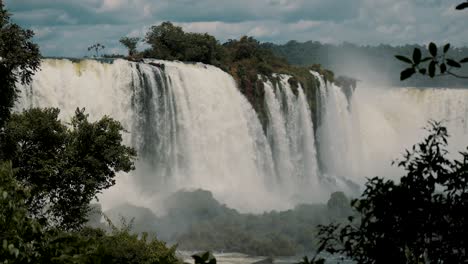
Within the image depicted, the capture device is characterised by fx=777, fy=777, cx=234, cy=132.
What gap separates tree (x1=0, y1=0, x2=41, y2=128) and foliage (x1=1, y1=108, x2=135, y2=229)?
0.93 m

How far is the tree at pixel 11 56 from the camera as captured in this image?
15016 mm

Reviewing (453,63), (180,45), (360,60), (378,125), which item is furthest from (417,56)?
(360,60)

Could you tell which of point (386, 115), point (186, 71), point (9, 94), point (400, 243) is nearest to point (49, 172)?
point (9, 94)

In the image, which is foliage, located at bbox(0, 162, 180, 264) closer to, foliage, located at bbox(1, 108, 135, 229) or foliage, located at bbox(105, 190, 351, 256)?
foliage, located at bbox(1, 108, 135, 229)

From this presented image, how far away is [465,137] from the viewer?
54.3m

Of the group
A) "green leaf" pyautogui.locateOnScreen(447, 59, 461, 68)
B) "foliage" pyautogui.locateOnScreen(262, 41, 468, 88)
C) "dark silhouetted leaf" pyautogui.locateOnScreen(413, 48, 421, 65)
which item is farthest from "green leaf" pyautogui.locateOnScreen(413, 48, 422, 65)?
"foliage" pyautogui.locateOnScreen(262, 41, 468, 88)

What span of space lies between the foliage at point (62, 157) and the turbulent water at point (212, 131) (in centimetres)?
737

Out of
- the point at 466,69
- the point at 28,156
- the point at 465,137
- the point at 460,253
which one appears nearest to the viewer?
the point at 460,253

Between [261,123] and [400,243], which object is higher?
[400,243]

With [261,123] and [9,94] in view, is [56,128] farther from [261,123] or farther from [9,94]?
[261,123]

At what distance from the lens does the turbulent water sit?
1067 inches

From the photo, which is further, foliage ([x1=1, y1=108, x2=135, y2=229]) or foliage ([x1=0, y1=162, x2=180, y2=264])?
foliage ([x1=1, y1=108, x2=135, y2=229])

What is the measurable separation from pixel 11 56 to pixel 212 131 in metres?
18.0

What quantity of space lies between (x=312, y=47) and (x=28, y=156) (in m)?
102
